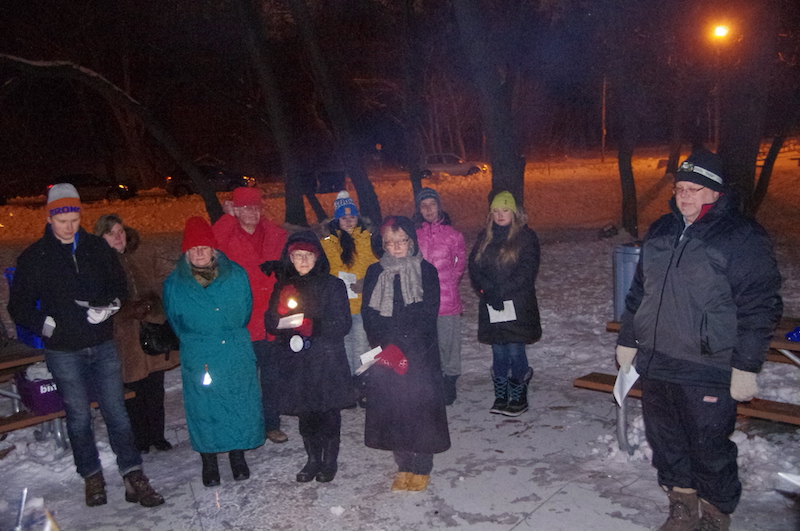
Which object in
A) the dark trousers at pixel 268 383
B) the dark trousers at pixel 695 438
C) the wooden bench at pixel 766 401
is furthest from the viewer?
the dark trousers at pixel 268 383

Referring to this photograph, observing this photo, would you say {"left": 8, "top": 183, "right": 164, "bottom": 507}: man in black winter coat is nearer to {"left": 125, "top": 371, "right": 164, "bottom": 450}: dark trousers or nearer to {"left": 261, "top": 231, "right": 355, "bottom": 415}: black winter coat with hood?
{"left": 125, "top": 371, "right": 164, "bottom": 450}: dark trousers

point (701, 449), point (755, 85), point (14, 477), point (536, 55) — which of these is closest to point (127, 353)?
point (14, 477)

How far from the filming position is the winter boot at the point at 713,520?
12.2 feet

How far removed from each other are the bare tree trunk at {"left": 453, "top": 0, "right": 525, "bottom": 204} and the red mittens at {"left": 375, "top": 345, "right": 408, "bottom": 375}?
5.52 m

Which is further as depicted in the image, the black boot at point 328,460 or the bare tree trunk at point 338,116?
the bare tree trunk at point 338,116

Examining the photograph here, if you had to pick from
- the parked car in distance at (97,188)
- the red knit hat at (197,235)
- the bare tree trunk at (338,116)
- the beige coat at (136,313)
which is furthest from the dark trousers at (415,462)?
the parked car in distance at (97,188)

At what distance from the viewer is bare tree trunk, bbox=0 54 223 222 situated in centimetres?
1434

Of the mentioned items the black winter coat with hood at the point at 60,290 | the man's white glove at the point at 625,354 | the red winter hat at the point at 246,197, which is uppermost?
the red winter hat at the point at 246,197

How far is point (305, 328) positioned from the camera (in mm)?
4688

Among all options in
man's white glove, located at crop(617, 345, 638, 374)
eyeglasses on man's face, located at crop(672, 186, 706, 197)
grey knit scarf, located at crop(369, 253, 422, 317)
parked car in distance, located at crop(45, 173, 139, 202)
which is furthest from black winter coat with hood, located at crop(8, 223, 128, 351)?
parked car in distance, located at crop(45, 173, 139, 202)

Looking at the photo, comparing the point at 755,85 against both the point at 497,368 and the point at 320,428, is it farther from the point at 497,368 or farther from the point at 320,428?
the point at 320,428

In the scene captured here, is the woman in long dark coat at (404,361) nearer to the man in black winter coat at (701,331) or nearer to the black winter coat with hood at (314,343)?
the black winter coat with hood at (314,343)

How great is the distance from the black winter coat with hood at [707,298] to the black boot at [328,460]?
84.5 inches

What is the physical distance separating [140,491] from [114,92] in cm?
1279
